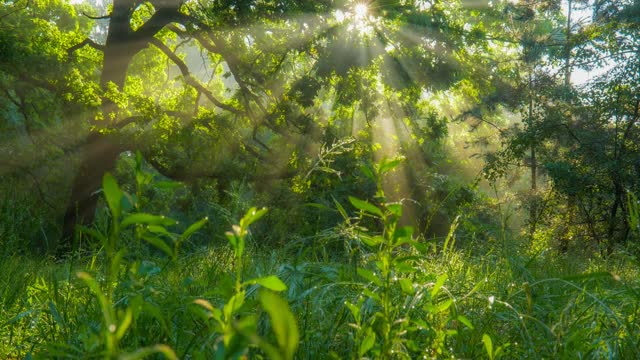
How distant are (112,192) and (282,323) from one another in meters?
0.43

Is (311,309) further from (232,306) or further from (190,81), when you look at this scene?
(190,81)

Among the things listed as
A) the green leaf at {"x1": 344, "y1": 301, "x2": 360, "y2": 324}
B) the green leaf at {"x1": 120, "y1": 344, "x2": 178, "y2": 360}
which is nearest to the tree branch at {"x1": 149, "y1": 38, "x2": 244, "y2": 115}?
the green leaf at {"x1": 344, "y1": 301, "x2": 360, "y2": 324}

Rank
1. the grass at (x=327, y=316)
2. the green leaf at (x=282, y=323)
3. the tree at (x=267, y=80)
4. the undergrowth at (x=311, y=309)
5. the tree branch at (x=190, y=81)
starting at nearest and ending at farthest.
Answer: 1. the green leaf at (x=282, y=323)
2. the undergrowth at (x=311, y=309)
3. the grass at (x=327, y=316)
4. the tree at (x=267, y=80)
5. the tree branch at (x=190, y=81)

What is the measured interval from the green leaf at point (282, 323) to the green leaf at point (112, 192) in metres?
0.39

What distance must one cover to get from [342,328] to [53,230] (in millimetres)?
14594

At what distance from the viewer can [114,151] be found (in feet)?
41.5

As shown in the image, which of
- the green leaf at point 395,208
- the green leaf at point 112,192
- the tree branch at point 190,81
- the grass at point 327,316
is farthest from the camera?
the tree branch at point 190,81

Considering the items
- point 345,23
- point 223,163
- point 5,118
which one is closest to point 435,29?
point 345,23

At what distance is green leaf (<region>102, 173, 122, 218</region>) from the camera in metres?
0.77

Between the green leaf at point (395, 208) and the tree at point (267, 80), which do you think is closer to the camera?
the green leaf at point (395, 208)

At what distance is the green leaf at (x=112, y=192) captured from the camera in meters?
0.77


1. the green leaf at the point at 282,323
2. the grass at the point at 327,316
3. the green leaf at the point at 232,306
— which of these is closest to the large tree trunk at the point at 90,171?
the grass at the point at 327,316

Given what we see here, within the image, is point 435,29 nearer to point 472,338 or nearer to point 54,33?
point 54,33

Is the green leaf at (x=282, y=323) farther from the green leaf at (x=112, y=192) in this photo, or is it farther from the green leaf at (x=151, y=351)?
the green leaf at (x=112, y=192)
